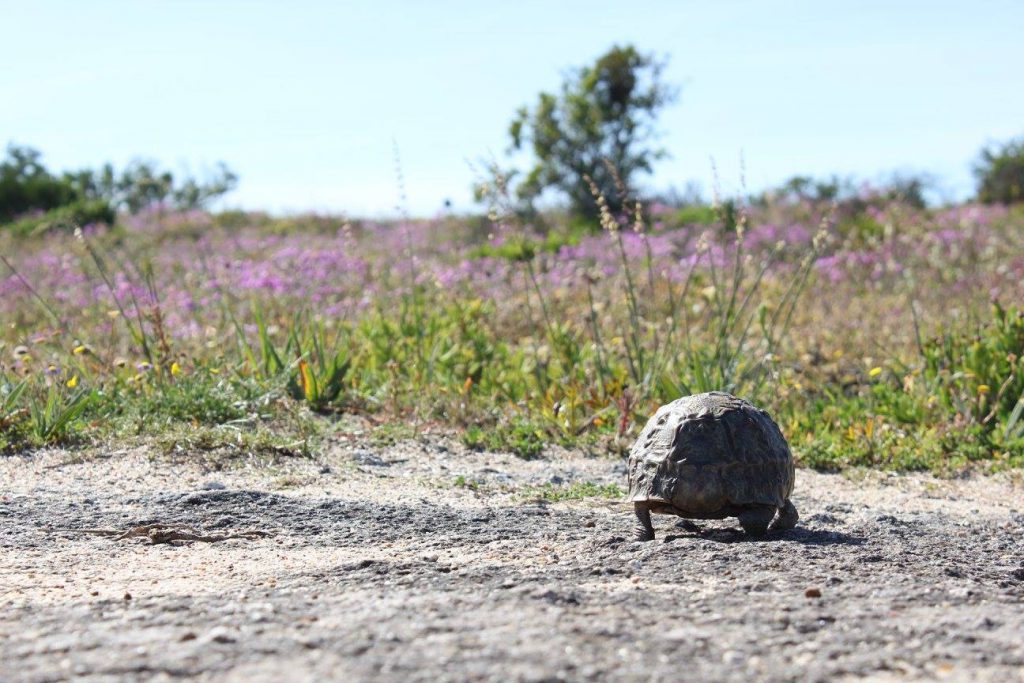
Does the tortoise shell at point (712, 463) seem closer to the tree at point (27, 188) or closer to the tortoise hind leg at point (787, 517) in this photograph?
the tortoise hind leg at point (787, 517)

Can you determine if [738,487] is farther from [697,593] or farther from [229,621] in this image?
[229,621]

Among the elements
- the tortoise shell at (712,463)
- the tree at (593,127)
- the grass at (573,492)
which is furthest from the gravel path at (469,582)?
the tree at (593,127)

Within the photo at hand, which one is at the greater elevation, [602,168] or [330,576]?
[602,168]

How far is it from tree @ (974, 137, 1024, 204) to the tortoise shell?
85.3ft

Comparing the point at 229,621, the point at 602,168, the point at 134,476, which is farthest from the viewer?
the point at 602,168

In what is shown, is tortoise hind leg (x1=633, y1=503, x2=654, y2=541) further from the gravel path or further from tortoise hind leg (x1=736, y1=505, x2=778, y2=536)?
tortoise hind leg (x1=736, y1=505, x2=778, y2=536)

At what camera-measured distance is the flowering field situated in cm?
630

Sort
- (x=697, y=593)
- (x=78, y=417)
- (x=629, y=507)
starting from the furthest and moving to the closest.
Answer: (x=78, y=417) → (x=629, y=507) → (x=697, y=593)

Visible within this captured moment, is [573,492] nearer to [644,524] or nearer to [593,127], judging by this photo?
[644,524]

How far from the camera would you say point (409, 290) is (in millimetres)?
10805

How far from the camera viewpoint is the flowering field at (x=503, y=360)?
248 inches

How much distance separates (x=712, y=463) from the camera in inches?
158

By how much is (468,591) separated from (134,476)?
2650 mm

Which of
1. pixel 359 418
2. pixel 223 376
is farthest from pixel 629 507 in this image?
pixel 223 376
